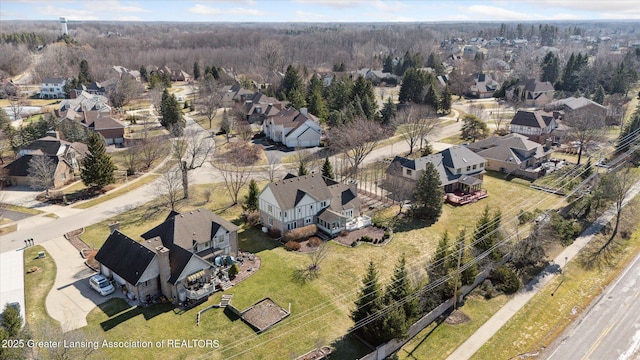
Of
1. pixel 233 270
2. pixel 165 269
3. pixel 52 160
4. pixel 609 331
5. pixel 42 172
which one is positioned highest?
pixel 52 160

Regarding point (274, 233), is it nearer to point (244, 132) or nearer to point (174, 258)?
point (174, 258)

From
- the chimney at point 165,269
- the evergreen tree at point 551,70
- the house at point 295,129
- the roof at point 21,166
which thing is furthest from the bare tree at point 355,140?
the evergreen tree at point 551,70

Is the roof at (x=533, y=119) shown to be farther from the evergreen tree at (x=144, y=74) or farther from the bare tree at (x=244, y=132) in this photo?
the evergreen tree at (x=144, y=74)

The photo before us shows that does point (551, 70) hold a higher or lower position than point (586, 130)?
higher

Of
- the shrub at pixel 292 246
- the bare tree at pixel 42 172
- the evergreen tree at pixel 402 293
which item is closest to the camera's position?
the evergreen tree at pixel 402 293

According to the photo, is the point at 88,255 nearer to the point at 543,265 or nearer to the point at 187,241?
the point at 187,241

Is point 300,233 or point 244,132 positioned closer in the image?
point 300,233

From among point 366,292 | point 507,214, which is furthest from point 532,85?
point 366,292

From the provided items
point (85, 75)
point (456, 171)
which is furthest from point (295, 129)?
point (85, 75)
